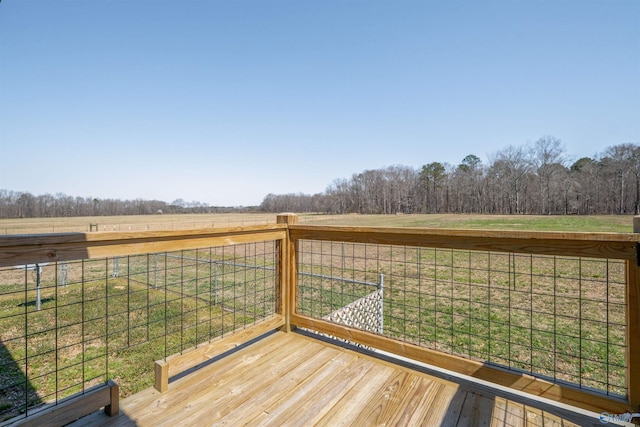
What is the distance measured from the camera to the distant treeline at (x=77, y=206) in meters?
20.7

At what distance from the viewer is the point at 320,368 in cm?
183

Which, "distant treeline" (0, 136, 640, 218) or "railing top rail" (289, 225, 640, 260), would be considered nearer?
"railing top rail" (289, 225, 640, 260)

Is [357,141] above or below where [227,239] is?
above

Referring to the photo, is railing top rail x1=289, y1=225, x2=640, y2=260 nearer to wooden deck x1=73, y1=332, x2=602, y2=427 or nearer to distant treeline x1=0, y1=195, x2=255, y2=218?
wooden deck x1=73, y1=332, x2=602, y2=427

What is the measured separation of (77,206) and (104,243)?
119 feet

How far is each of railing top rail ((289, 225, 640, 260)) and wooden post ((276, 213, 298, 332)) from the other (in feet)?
1.08

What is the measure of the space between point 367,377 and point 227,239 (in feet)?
3.91

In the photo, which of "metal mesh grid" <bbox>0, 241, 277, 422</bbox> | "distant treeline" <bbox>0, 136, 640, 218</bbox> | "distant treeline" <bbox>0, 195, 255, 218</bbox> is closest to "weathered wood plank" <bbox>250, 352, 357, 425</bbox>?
"metal mesh grid" <bbox>0, 241, 277, 422</bbox>

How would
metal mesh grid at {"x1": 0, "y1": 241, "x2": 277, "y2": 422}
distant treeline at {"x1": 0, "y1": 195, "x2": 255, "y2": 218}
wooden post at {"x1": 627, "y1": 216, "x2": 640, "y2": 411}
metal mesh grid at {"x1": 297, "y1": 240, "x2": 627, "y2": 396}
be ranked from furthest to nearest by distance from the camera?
distant treeline at {"x1": 0, "y1": 195, "x2": 255, "y2": 218} < metal mesh grid at {"x1": 297, "y1": 240, "x2": 627, "y2": 396} < metal mesh grid at {"x1": 0, "y1": 241, "x2": 277, "y2": 422} < wooden post at {"x1": 627, "y1": 216, "x2": 640, "y2": 411}

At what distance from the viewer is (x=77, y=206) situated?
95.2 feet

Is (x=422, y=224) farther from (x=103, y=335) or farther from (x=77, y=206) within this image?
(x=77, y=206)

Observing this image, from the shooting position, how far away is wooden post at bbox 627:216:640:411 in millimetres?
1257

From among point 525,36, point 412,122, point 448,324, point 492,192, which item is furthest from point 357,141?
point 492,192

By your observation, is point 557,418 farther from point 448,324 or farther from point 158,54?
point 158,54
